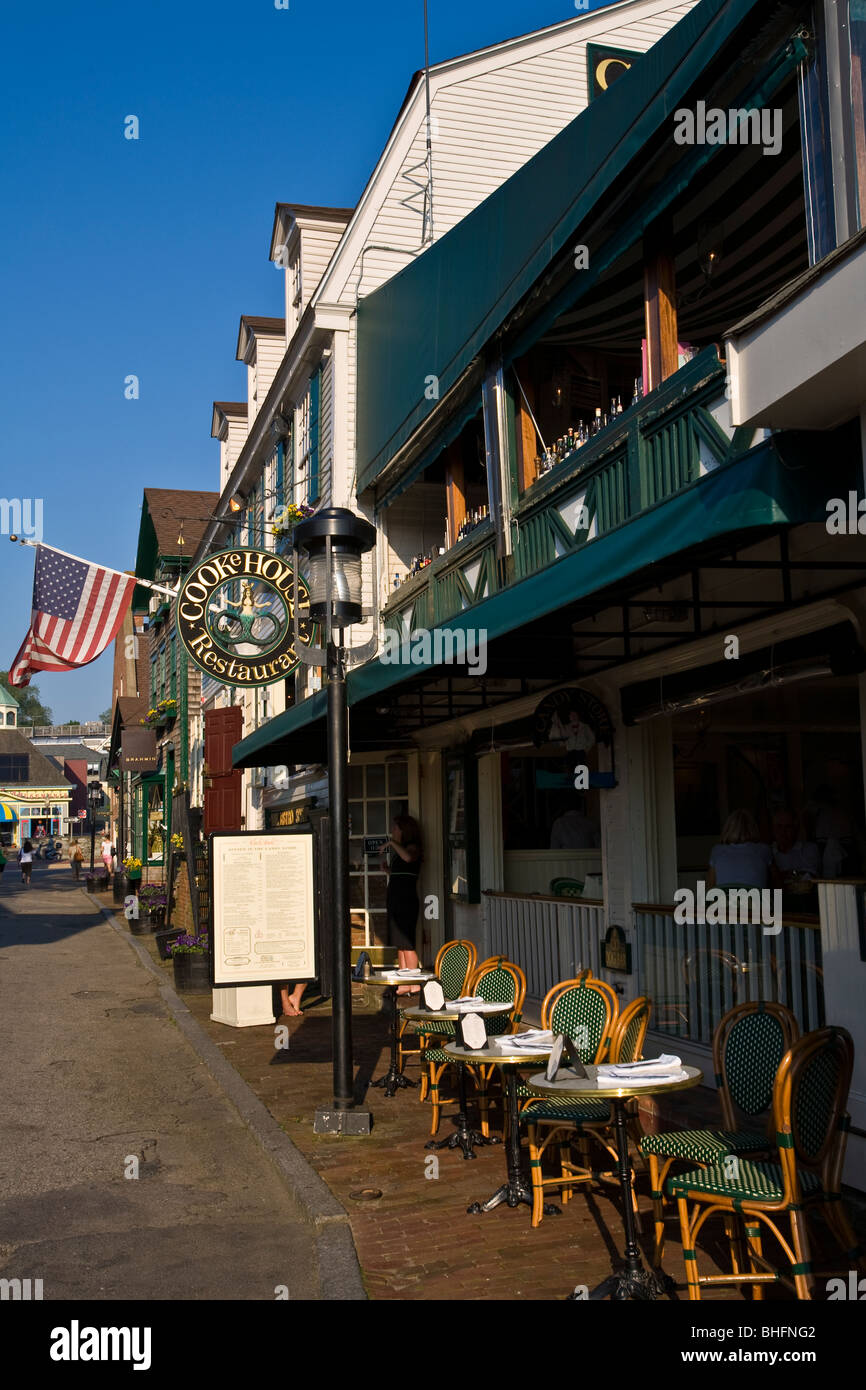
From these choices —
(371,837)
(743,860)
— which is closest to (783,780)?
(743,860)

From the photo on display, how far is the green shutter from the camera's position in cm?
1620

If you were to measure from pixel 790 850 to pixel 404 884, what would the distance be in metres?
5.76

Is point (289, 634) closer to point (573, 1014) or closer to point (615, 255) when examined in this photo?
point (615, 255)

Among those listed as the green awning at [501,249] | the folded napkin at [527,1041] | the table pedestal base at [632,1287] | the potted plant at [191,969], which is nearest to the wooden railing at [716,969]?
the folded napkin at [527,1041]

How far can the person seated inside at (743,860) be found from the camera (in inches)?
298

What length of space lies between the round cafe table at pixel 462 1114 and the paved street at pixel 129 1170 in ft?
3.42

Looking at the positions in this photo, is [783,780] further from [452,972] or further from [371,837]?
[371,837]

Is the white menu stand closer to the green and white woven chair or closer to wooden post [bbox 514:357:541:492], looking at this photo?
the green and white woven chair

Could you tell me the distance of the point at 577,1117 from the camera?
545cm

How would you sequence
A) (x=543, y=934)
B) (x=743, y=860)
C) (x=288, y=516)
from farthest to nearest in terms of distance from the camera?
→ (x=288, y=516), (x=543, y=934), (x=743, y=860)

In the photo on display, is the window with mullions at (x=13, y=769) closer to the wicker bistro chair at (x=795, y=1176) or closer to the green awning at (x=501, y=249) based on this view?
the green awning at (x=501, y=249)

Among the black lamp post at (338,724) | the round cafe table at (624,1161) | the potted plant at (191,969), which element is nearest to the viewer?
the round cafe table at (624,1161)
